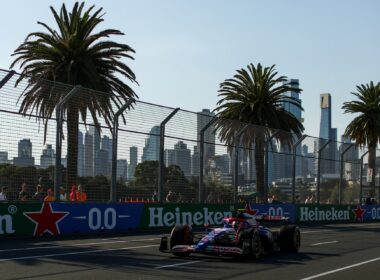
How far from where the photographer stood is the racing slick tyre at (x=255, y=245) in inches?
501

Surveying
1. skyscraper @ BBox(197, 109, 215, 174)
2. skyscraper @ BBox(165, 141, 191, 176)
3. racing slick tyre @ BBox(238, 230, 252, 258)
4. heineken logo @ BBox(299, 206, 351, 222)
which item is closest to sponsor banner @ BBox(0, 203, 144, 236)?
skyscraper @ BBox(165, 141, 191, 176)

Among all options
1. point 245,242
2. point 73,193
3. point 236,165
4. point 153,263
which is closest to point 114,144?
point 73,193

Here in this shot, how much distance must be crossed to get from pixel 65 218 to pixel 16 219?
176 centimetres

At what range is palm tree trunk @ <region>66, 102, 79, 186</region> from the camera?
19406 millimetres

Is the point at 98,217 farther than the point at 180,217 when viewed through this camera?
No

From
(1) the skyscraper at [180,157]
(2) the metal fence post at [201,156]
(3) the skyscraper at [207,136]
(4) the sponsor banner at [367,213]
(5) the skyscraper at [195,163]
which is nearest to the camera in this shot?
(1) the skyscraper at [180,157]

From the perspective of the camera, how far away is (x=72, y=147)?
766 inches

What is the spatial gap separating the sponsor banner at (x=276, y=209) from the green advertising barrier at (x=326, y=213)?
608mm

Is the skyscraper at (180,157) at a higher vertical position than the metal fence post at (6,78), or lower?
lower

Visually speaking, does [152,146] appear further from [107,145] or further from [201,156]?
[201,156]

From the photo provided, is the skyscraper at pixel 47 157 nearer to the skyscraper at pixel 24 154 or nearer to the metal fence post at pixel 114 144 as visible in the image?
the skyscraper at pixel 24 154

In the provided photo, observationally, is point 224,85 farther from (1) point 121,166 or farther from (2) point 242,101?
(1) point 121,166

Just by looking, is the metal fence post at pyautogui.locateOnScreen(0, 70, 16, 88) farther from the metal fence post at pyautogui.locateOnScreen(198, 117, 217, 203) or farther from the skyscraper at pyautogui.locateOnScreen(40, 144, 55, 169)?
the metal fence post at pyautogui.locateOnScreen(198, 117, 217, 203)

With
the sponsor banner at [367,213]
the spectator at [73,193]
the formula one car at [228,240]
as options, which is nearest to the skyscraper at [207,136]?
the spectator at [73,193]
